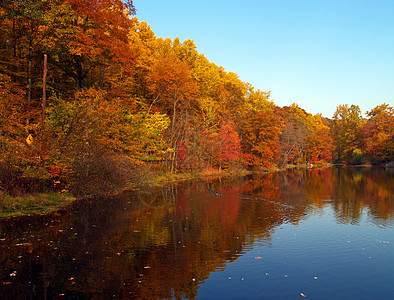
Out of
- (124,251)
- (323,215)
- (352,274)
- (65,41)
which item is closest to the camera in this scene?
(352,274)

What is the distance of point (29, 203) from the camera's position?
46.1ft

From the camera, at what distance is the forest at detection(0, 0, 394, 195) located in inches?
639

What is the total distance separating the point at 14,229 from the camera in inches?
425

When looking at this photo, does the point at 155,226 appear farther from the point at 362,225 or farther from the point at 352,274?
the point at 362,225

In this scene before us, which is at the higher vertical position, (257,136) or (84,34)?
(84,34)

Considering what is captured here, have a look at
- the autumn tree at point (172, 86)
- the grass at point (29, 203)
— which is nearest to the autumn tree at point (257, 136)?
the autumn tree at point (172, 86)

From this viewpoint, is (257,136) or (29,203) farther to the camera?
(257,136)

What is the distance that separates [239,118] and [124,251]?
42046mm

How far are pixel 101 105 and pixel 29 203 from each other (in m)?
9.49

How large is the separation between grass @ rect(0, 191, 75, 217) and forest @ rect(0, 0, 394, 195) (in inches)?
27.4

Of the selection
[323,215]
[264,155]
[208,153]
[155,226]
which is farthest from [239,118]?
[155,226]

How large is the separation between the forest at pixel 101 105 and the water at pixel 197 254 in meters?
3.37

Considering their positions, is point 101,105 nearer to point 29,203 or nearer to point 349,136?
point 29,203

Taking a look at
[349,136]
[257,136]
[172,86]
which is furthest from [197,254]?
[349,136]
